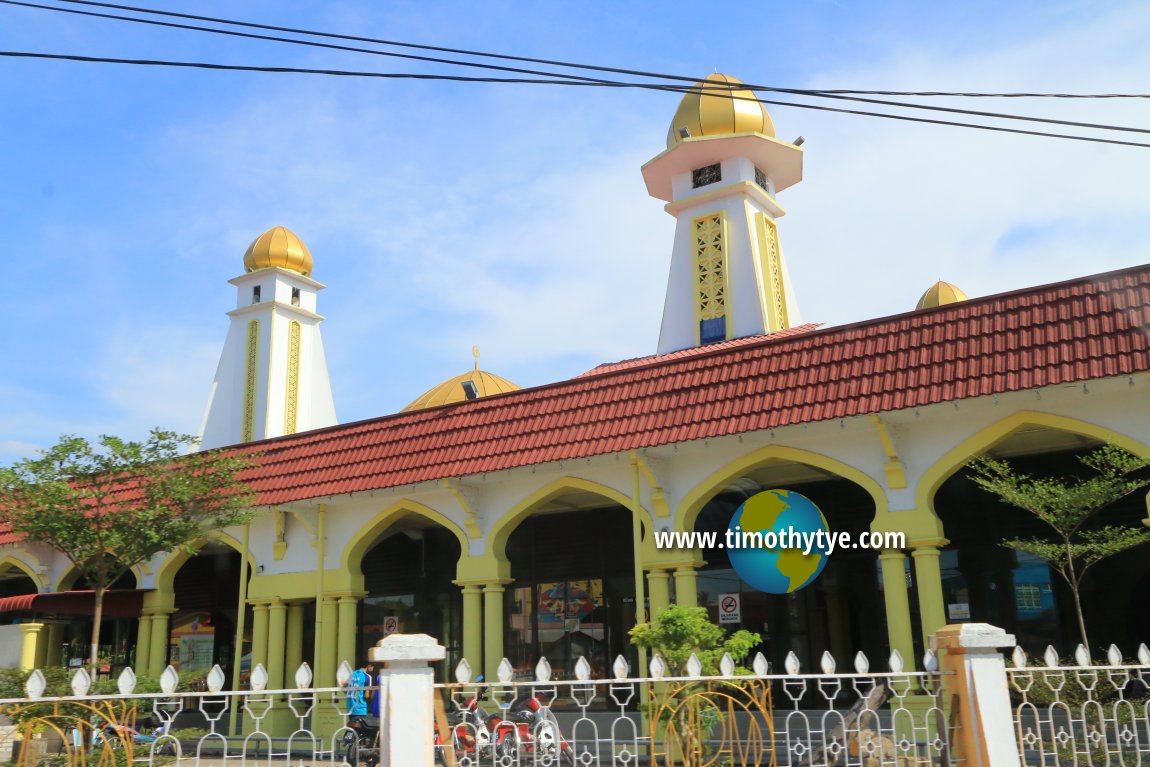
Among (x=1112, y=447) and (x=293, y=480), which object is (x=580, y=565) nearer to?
(x=293, y=480)

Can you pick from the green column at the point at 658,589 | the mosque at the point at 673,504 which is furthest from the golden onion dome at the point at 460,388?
the green column at the point at 658,589

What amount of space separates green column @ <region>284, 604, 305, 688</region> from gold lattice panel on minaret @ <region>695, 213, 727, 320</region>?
11270 millimetres

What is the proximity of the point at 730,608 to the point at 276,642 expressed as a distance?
256 inches

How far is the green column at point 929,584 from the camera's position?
33.0 ft

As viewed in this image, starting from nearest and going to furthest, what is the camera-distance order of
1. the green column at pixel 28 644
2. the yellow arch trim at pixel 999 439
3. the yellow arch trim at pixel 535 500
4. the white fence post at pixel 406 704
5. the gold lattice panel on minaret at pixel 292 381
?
1. the white fence post at pixel 406 704
2. the yellow arch trim at pixel 999 439
3. the yellow arch trim at pixel 535 500
4. the green column at pixel 28 644
5. the gold lattice panel on minaret at pixel 292 381

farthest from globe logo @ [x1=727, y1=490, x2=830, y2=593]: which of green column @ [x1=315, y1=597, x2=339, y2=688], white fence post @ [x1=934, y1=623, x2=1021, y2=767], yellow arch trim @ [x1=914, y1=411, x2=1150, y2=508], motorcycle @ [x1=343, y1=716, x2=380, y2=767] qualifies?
white fence post @ [x1=934, y1=623, x2=1021, y2=767]

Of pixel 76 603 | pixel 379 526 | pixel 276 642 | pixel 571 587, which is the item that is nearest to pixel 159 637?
pixel 76 603

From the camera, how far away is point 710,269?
74.0 ft

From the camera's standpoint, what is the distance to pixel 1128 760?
7828 mm

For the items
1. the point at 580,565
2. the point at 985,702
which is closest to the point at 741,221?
the point at 580,565

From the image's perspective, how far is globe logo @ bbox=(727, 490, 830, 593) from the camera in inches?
461

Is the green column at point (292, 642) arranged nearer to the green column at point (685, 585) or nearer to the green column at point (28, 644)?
the green column at point (28, 644)

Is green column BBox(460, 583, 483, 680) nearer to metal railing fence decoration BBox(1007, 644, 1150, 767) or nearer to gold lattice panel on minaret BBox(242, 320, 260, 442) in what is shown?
metal railing fence decoration BBox(1007, 644, 1150, 767)

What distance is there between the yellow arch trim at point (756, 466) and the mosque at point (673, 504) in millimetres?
25
